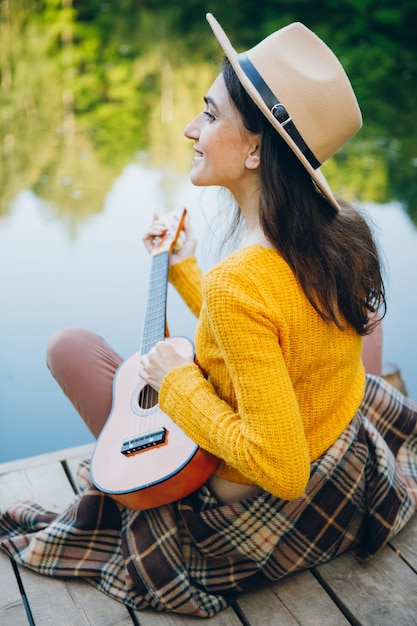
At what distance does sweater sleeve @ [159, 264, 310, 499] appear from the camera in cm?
133

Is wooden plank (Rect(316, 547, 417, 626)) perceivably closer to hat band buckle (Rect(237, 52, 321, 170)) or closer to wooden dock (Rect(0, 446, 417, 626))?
wooden dock (Rect(0, 446, 417, 626))

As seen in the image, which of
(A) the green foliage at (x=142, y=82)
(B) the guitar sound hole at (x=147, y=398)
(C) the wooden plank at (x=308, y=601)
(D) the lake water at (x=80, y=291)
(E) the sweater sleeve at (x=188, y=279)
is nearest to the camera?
(C) the wooden plank at (x=308, y=601)

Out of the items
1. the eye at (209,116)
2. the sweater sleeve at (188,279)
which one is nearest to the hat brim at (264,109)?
the eye at (209,116)

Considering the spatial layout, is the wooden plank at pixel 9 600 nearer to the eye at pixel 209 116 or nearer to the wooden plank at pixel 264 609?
the wooden plank at pixel 264 609

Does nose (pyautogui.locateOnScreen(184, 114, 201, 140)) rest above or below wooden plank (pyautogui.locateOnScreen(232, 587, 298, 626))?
above

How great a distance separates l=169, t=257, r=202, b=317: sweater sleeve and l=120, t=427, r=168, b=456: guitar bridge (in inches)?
17.5

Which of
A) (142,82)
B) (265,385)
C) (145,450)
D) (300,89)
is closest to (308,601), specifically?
(145,450)

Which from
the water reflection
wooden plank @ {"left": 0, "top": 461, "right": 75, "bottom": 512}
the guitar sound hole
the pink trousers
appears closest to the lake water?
the water reflection

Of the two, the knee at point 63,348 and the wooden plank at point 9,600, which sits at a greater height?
the knee at point 63,348

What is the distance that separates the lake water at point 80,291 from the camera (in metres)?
2.86

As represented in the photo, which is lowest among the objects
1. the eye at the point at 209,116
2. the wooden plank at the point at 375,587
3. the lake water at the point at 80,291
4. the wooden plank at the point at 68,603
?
the lake water at the point at 80,291

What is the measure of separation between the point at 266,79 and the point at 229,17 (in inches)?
314

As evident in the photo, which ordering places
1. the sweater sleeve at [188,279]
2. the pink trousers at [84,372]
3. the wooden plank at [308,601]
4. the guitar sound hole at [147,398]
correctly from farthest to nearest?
the sweater sleeve at [188,279], the pink trousers at [84,372], the guitar sound hole at [147,398], the wooden plank at [308,601]

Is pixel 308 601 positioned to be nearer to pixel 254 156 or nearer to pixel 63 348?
pixel 63 348
